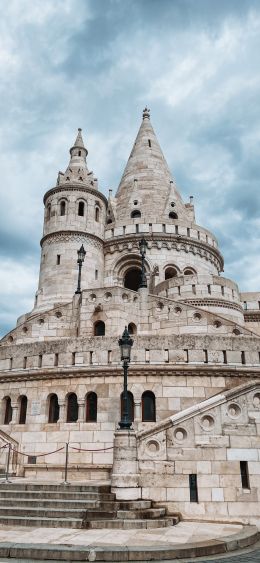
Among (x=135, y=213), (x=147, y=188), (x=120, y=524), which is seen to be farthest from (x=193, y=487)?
(x=147, y=188)

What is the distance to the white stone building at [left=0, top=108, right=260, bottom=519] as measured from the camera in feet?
34.1

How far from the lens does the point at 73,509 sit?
9.05 metres

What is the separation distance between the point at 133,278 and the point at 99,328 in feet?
42.0

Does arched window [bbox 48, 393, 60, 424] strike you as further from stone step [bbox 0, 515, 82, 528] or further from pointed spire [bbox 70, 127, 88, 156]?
pointed spire [bbox 70, 127, 88, 156]

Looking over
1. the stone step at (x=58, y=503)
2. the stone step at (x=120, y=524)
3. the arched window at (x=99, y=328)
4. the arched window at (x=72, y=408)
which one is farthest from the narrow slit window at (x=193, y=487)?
the arched window at (x=99, y=328)

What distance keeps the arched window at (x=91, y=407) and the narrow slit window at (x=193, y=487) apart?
4.28 metres

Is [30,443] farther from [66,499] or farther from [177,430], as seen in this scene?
[177,430]

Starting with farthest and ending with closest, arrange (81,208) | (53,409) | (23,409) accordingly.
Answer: (81,208) < (23,409) < (53,409)

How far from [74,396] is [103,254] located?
14721 millimetres

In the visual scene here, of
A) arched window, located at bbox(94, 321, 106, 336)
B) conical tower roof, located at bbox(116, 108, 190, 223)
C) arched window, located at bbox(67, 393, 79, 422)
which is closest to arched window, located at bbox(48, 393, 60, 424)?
arched window, located at bbox(67, 393, 79, 422)

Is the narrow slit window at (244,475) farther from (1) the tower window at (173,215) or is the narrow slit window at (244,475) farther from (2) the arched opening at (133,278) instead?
(1) the tower window at (173,215)

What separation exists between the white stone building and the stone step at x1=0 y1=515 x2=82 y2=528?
170 centimetres

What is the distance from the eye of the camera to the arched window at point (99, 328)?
17969mm

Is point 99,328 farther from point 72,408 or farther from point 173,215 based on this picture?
point 173,215
